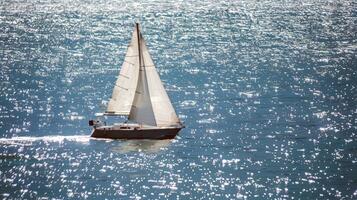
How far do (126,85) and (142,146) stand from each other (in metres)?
10.1

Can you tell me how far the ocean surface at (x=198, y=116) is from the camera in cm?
8800

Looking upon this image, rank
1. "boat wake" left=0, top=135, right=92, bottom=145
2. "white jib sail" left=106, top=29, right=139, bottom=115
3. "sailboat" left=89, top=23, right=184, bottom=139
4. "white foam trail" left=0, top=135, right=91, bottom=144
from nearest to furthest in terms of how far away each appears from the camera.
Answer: "white jib sail" left=106, top=29, right=139, bottom=115 < "sailboat" left=89, top=23, right=184, bottom=139 < "boat wake" left=0, top=135, right=92, bottom=145 < "white foam trail" left=0, top=135, right=91, bottom=144

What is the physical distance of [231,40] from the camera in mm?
169500

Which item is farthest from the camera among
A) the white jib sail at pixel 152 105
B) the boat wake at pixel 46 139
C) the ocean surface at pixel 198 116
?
the white jib sail at pixel 152 105

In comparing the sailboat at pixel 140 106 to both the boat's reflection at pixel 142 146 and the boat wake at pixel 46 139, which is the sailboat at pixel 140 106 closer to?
the boat's reflection at pixel 142 146

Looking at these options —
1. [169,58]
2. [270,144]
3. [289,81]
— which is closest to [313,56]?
[289,81]

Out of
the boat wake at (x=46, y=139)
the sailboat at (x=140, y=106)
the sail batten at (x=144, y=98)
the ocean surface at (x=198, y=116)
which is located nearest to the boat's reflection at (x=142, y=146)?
the ocean surface at (x=198, y=116)

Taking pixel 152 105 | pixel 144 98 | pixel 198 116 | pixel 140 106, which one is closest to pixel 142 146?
pixel 140 106

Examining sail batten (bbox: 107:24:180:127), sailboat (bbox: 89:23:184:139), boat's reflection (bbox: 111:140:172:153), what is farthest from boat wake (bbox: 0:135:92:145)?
sail batten (bbox: 107:24:180:127)

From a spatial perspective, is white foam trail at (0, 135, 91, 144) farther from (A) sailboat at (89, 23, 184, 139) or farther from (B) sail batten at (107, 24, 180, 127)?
(B) sail batten at (107, 24, 180, 127)

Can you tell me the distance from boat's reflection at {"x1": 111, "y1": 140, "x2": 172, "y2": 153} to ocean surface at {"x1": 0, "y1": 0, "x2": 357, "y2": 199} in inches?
6.8

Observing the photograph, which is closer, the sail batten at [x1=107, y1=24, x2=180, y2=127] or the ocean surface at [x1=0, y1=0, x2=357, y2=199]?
the ocean surface at [x1=0, y1=0, x2=357, y2=199]

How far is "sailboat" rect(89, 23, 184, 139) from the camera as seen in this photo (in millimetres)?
100938

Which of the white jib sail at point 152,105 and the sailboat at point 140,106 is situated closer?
the sailboat at point 140,106
